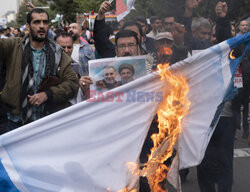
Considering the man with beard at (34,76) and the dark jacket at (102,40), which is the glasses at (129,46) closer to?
the dark jacket at (102,40)

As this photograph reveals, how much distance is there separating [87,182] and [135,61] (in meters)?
1.11

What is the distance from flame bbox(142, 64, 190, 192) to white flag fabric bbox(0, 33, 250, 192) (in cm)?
6

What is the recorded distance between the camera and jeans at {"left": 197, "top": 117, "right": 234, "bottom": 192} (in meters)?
3.80

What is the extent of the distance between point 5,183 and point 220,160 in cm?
205

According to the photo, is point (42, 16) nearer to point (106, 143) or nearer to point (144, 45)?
point (144, 45)

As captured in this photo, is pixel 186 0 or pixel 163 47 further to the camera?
pixel 186 0

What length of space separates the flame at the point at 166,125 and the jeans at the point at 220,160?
801 millimetres

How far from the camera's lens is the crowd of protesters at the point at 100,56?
3.49 m

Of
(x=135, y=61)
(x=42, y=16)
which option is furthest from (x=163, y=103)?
(x=42, y=16)

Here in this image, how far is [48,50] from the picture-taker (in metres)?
3.70

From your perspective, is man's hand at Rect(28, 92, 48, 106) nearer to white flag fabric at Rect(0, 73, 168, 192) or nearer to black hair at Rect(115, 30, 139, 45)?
white flag fabric at Rect(0, 73, 168, 192)

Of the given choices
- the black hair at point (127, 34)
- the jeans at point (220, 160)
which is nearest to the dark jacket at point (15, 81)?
the black hair at point (127, 34)

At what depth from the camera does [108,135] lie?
3023 mm

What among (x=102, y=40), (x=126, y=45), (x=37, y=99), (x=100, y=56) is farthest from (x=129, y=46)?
(x=37, y=99)
